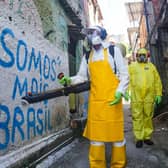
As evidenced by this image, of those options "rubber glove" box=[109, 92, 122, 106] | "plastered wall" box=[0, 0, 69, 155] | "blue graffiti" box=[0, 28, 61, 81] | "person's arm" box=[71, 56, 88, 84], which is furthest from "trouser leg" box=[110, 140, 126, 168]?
"blue graffiti" box=[0, 28, 61, 81]

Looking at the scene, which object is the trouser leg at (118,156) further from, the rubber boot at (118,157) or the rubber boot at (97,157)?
the rubber boot at (97,157)

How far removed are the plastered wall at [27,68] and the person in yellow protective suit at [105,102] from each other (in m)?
0.67

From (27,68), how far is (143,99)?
7.03 feet

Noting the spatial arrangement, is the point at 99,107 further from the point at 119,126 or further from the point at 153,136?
the point at 153,136

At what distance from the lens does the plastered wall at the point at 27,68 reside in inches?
128

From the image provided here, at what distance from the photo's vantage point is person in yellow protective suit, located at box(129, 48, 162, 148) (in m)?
4.76

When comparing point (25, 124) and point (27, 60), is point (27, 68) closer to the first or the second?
point (27, 60)

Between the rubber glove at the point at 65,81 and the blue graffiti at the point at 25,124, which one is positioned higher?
the rubber glove at the point at 65,81

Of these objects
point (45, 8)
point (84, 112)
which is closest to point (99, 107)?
point (45, 8)

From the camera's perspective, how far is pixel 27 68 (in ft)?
12.6

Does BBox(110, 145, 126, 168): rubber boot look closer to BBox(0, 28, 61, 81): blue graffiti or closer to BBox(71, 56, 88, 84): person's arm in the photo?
BBox(71, 56, 88, 84): person's arm

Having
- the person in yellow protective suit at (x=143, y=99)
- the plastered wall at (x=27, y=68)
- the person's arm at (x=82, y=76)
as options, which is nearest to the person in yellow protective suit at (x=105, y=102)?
the person's arm at (x=82, y=76)

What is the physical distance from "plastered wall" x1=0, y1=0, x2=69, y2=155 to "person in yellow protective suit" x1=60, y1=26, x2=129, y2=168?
0.67m

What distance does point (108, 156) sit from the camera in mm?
4066
